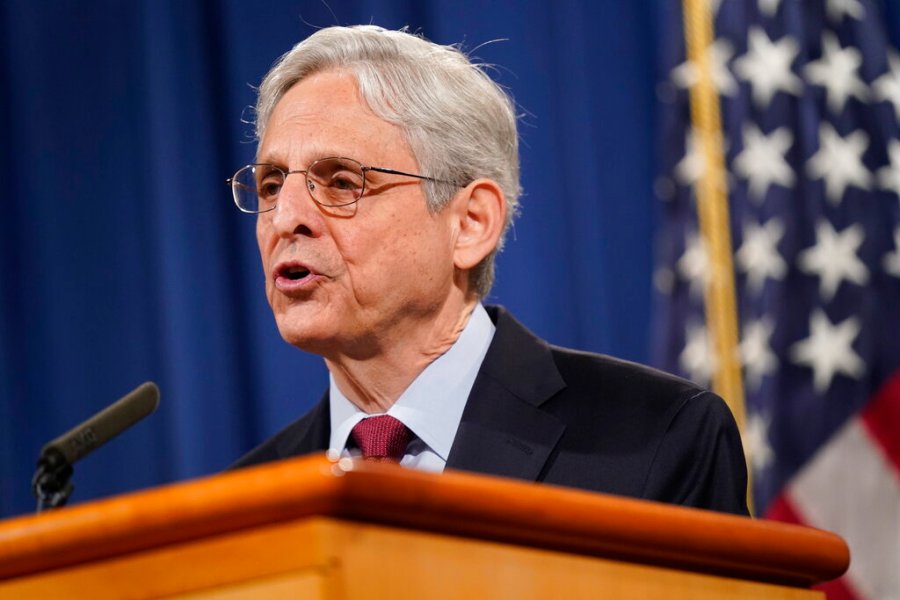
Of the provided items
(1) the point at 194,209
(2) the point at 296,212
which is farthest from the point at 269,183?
(1) the point at 194,209

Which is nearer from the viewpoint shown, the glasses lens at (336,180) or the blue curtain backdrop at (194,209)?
the glasses lens at (336,180)

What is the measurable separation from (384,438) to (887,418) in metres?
1.32

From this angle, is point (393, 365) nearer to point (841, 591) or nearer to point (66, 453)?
point (66, 453)

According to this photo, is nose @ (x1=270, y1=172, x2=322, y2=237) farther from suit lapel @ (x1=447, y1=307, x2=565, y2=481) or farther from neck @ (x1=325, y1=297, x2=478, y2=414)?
suit lapel @ (x1=447, y1=307, x2=565, y2=481)

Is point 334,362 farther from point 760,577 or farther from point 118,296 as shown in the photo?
point 118,296

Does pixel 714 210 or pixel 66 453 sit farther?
pixel 714 210

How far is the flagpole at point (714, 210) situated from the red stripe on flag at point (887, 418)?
284 millimetres

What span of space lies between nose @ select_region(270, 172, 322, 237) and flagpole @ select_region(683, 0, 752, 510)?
50.5 inches

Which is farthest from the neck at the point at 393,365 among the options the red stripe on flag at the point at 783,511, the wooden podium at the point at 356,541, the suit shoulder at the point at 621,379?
the red stripe on flag at the point at 783,511

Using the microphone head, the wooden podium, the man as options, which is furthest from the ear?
the wooden podium

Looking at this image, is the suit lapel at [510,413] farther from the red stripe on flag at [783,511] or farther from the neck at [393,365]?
the red stripe on flag at [783,511]

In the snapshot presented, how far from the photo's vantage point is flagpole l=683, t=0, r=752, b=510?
2.89 meters

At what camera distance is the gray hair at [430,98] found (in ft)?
6.78

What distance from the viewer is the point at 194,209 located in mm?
3363
